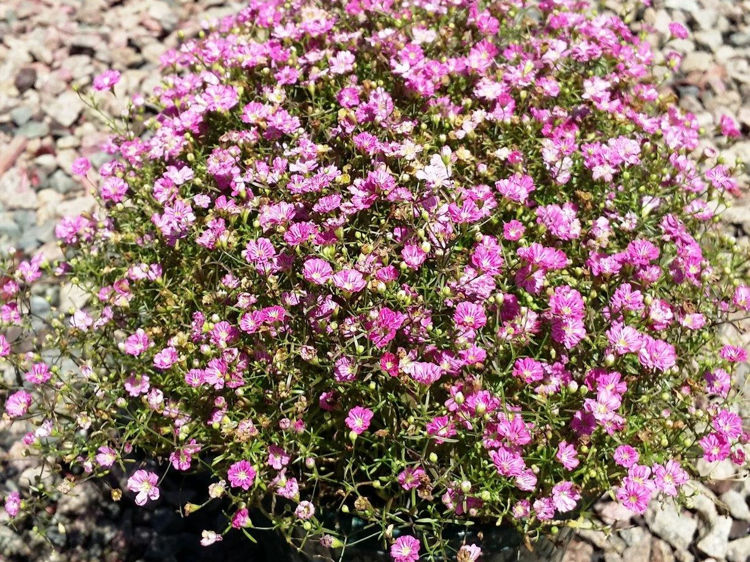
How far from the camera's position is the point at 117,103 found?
495cm

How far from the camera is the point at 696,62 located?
5230 millimetres

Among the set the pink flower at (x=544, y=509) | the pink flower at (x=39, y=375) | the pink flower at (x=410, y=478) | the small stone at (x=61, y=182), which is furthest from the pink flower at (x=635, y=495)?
the small stone at (x=61, y=182)

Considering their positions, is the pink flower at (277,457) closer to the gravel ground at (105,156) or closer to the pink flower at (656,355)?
the gravel ground at (105,156)

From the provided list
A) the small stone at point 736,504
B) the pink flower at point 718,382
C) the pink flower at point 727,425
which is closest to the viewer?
the pink flower at point 727,425

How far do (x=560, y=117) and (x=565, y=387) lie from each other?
3.41 ft

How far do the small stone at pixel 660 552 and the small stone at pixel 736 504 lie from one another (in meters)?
0.34

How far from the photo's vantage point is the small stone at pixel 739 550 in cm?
340

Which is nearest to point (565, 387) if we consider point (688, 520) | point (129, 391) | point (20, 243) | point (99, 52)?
point (129, 391)

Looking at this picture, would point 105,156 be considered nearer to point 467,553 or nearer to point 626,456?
point 467,553

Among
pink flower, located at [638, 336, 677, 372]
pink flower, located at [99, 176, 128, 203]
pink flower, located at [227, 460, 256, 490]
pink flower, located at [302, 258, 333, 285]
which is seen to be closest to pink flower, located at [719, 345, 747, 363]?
pink flower, located at [638, 336, 677, 372]

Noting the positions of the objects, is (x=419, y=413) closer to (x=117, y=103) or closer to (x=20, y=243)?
(x=20, y=243)

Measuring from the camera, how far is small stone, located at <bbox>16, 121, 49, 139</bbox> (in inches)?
193

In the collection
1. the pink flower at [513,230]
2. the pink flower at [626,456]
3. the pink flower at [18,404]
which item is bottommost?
the pink flower at [18,404]

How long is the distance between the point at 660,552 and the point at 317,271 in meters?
2.08
